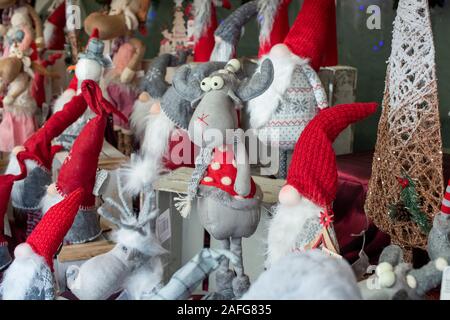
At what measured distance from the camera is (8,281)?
1132 millimetres

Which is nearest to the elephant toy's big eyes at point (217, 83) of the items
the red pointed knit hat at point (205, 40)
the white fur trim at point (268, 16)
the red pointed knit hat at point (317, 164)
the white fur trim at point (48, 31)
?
the red pointed knit hat at point (317, 164)

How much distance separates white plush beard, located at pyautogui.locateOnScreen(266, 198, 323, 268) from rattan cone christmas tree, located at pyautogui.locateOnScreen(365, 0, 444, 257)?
12.0 inches

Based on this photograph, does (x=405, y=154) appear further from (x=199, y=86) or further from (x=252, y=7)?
(x=252, y=7)

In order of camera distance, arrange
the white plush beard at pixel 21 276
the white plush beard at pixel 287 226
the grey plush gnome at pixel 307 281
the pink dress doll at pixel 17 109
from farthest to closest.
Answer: the pink dress doll at pixel 17 109 → the white plush beard at pixel 287 226 → the white plush beard at pixel 21 276 → the grey plush gnome at pixel 307 281

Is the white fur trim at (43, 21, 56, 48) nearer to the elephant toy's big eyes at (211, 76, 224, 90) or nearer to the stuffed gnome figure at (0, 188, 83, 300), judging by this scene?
the elephant toy's big eyes at (211, 76, 224, 90)

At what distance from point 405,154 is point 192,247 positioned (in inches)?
27.6

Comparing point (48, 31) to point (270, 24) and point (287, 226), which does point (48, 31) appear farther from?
point (287, 226)

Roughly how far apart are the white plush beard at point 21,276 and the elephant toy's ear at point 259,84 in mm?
557

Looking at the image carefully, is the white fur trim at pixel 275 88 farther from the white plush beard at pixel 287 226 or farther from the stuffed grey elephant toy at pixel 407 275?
the stuffed grey elephant toy at pixel 407 275

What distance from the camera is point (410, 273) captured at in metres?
1.05

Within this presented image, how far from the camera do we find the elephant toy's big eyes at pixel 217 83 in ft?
4.41

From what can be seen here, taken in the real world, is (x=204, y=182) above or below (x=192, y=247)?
above

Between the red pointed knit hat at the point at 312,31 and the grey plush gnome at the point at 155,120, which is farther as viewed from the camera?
the grey plush gnome at the point at 155,120
